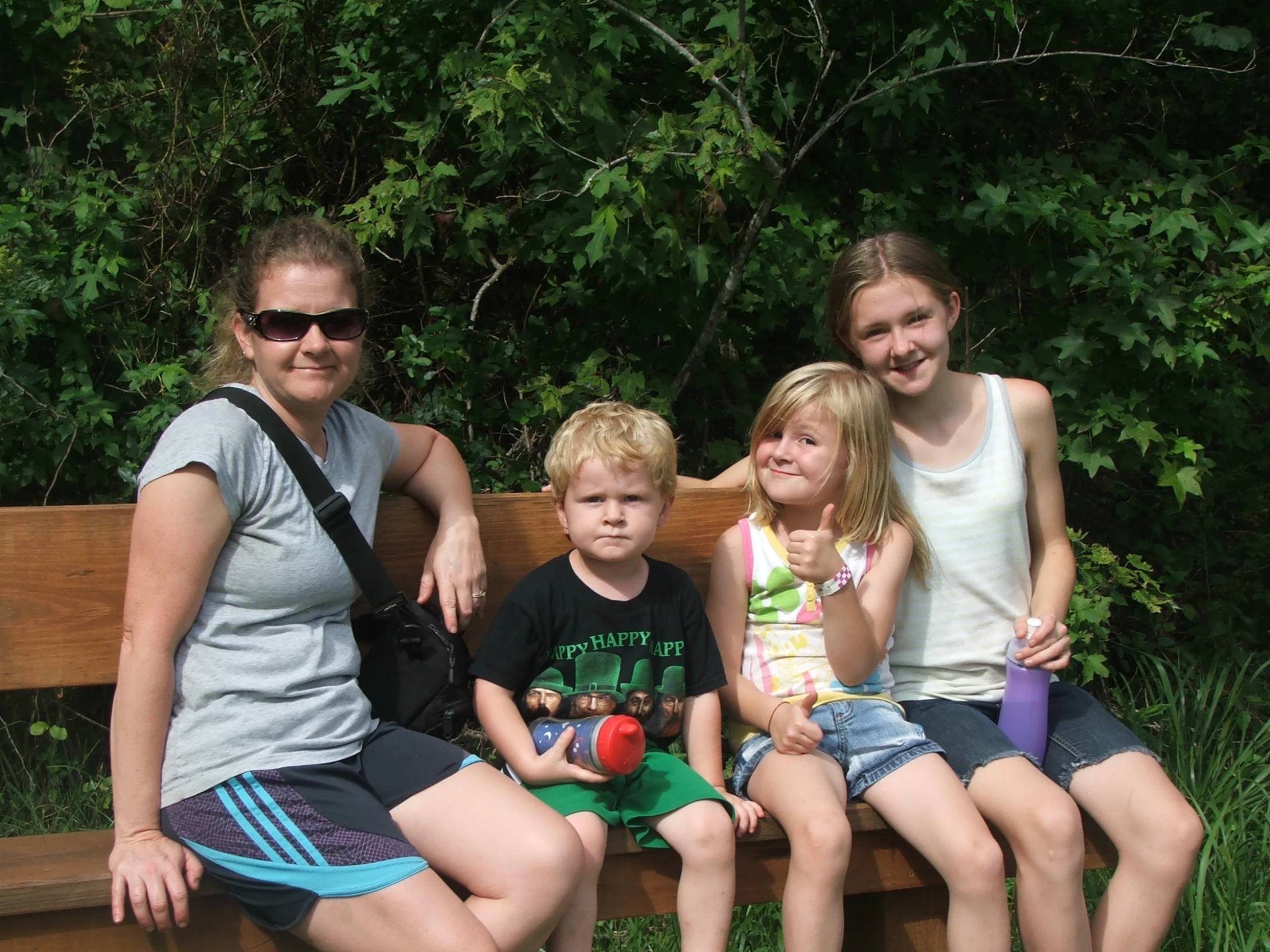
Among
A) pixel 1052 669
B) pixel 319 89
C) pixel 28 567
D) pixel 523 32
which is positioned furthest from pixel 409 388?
pixel 1052 669

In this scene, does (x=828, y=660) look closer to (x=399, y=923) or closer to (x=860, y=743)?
(x=860, y=743)

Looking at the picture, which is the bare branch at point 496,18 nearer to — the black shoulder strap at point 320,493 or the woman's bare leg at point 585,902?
the black shoulder strap at point 320,493

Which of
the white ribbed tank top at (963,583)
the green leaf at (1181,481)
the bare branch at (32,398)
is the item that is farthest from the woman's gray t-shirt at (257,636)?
the green leaf at (1181,481)

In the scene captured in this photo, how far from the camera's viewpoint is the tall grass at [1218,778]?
117 inches

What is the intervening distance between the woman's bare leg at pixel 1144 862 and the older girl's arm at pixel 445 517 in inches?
51.3

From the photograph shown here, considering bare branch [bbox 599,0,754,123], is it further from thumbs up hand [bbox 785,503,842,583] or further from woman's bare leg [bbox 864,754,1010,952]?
woman's bare leg [bbox 864,754,1010,952]

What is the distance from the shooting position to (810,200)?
→ 13.0ft

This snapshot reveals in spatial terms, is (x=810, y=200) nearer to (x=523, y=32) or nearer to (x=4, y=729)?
(x=523, y=32)

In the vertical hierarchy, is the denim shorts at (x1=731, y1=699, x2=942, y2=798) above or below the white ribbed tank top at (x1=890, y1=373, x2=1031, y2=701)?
below

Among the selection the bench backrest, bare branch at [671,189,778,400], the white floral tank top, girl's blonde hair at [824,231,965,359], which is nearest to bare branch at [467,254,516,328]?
bare branch at [671,189,778,400]

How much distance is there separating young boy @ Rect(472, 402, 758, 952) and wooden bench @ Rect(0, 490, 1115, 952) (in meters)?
0.10

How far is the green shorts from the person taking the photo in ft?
7.38

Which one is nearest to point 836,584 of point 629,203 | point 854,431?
point 854,431

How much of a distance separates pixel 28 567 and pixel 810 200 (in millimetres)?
2525
